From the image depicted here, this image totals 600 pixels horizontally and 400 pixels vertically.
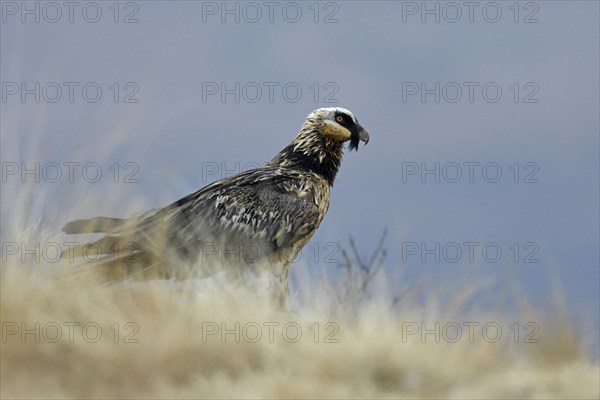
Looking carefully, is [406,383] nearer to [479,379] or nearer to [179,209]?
[479,379]

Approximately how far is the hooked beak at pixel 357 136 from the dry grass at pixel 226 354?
4.02 m

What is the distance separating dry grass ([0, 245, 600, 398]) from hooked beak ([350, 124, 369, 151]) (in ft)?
13.2

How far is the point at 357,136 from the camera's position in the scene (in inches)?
510

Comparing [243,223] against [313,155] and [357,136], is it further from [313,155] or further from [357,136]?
[357,136]

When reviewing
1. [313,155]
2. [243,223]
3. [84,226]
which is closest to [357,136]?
→ [313,155]

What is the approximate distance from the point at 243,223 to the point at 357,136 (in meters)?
2.13

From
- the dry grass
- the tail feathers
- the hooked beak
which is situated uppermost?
the hooked beak

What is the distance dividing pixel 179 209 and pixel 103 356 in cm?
362

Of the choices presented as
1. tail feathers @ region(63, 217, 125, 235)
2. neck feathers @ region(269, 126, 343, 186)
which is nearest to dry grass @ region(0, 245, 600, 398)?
tail feathers @ region(63, 217, 125, 235)

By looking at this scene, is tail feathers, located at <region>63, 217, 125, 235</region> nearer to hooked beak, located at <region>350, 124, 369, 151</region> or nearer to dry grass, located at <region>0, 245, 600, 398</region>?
dry grass, located at <region>0, 245, 600, 398</region>

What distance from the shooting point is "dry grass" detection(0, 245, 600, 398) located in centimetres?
794

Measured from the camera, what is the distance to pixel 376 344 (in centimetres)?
845

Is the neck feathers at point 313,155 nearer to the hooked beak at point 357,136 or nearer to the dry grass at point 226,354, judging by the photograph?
the hooked beak at point 357,136

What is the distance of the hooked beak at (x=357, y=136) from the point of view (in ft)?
42.1
